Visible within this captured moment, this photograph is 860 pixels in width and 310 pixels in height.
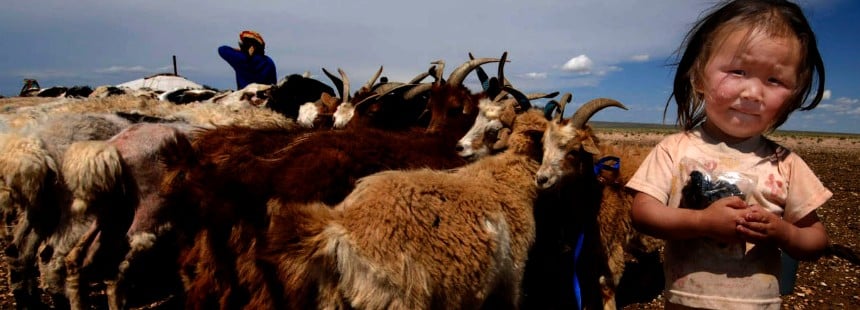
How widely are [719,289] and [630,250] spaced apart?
407 cm

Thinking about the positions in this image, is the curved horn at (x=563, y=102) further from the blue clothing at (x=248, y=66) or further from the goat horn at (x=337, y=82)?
the blue clothing at (x=248, y=66)

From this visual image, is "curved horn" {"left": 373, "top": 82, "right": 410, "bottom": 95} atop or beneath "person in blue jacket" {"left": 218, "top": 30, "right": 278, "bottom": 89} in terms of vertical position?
beneath

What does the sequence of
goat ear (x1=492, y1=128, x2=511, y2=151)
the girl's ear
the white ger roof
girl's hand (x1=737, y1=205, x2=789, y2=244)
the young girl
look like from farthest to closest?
the white ger roof
goat ear (x1=492, y1=128, x2=511, y2=151)
the girl's ear
the young girl
girl's hand (x1=737, y1=205, x2=789, y2=244)

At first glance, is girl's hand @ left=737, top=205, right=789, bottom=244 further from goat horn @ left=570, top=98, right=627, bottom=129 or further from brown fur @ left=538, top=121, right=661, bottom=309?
goat horn @ left=570, top=98, right=627, bottom=129

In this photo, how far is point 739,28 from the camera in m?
2.03

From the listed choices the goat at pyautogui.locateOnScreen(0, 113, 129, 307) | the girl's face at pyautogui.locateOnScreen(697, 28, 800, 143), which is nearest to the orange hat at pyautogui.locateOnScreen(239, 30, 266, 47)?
the goat at pyautogui.locateOnScreen(0, 113, 129, 307)

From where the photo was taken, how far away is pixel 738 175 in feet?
6.81

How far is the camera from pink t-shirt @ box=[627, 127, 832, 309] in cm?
205

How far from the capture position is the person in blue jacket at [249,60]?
33.8 feet

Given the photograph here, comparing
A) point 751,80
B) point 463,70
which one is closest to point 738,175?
point 751,80

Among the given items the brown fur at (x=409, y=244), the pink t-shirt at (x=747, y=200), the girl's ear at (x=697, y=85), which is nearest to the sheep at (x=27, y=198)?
the brown fur at (x=409, y=244)

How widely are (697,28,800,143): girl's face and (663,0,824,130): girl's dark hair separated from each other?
5 cm

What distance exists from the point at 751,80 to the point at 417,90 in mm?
6017

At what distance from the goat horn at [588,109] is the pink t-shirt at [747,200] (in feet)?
7.35
